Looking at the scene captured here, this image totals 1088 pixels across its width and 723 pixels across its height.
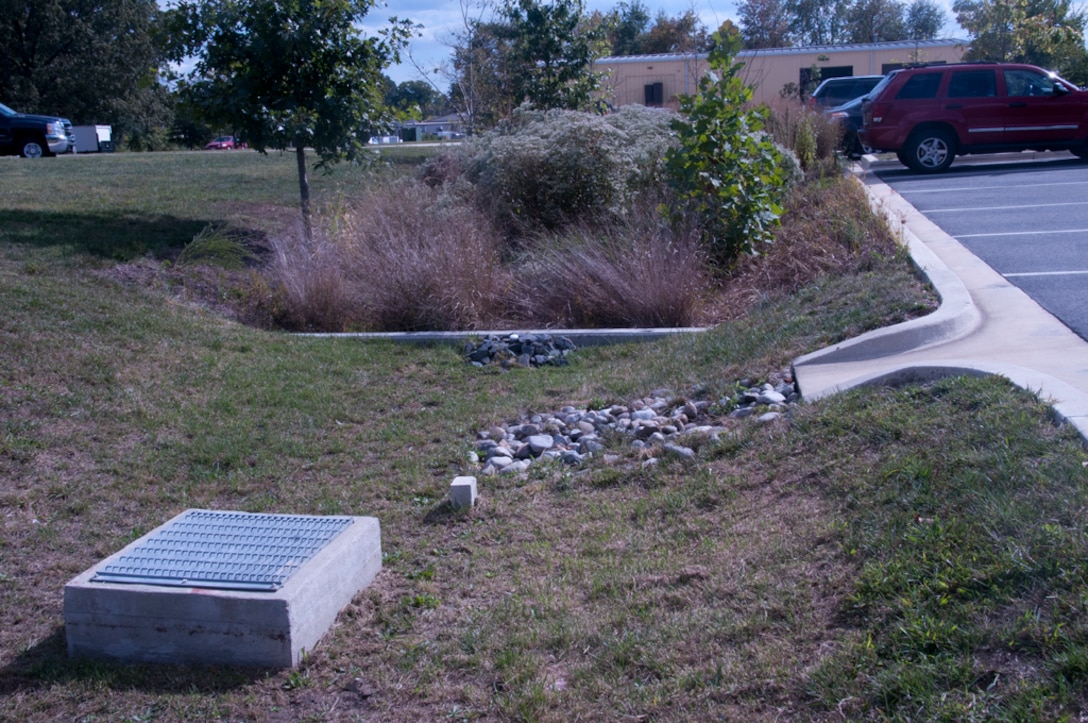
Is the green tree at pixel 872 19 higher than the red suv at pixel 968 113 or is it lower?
higher

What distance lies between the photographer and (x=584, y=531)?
492cm

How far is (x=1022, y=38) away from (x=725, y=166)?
23.3m

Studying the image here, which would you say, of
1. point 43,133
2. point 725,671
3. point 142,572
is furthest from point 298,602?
point 43,133

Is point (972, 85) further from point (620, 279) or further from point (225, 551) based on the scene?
point (225, 551)

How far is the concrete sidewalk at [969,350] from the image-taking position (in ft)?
17.7

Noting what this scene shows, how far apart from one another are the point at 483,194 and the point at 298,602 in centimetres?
1050

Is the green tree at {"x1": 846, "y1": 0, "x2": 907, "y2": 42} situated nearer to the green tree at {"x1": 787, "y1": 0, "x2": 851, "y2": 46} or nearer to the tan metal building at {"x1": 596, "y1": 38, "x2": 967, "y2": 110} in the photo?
the green tree at {"x1": 787, "y1": 0, "x2": 851, "y2": 46}

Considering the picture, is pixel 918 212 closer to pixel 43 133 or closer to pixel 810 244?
pixel 810 244

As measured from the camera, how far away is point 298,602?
376 cm

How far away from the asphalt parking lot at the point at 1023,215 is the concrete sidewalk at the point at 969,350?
0.25 meters

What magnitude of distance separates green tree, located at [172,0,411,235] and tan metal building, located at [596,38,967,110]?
21637 millimetres

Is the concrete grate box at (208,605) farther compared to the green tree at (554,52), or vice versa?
the green tree at (554,52)

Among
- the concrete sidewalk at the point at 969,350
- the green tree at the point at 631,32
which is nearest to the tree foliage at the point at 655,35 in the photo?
the green tree at the point at 631,32

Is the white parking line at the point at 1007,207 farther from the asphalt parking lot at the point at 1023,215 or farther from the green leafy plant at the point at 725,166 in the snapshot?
the green leafy plant at the point at 725,166
